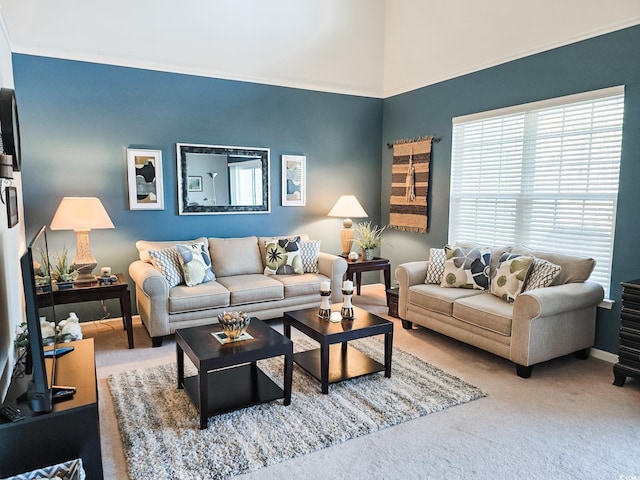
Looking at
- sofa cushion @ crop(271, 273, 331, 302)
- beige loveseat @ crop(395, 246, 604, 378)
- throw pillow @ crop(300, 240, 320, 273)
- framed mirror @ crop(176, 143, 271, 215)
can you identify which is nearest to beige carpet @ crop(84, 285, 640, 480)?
beige loveseat @ crop(395, 246, 604, 378)

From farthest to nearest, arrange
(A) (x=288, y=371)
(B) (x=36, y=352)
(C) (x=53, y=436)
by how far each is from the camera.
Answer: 1. (A) (x=288, y=371)
2. (C) (x=53, y=436)
3. (B) (x=36, y=352)

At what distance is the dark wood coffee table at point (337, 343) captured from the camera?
9.72 ft

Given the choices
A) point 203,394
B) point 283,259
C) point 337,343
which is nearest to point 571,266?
point 337,343

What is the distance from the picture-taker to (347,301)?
3344 millimetres

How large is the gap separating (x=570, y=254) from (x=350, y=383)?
91.4 inches

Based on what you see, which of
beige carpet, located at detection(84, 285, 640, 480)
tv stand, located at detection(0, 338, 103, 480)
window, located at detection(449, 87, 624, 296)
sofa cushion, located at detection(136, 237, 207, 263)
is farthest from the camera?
sofa cushion, located at detection(136, 237, 207, 263)

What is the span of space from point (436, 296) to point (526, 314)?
0.90 meters

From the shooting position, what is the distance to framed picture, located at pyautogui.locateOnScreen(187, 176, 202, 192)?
15.8 feet

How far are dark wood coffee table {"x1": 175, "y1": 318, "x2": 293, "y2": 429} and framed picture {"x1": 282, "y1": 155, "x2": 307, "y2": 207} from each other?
2521 mm

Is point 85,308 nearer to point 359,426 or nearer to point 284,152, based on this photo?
point 284,152

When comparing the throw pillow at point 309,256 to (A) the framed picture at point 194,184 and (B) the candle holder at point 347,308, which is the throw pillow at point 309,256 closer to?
(A) the framed picture at point 194,184

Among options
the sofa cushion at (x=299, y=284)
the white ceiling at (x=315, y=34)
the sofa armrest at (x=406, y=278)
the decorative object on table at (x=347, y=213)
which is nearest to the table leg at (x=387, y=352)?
the sofa armrest at (x=406, y=278)

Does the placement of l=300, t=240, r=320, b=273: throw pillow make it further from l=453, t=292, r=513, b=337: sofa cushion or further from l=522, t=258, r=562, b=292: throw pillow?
l=522, t=258, r=562, b=292: throw pillow

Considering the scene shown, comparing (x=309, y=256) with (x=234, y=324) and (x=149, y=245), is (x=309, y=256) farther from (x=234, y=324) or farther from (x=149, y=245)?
(x=234, y=324)
